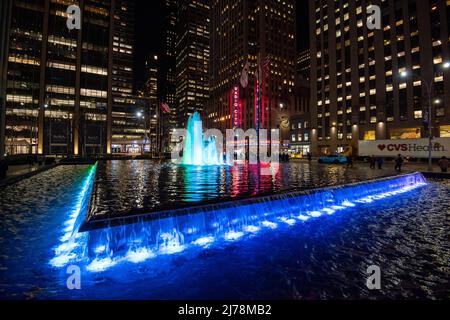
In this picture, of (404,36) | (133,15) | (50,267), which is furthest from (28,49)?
(133,15)

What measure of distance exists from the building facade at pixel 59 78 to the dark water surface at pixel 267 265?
68906 millimetres

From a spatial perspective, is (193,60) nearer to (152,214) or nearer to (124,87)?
(124,87)

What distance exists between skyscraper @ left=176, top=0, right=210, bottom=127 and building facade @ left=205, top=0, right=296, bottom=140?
2063 inches

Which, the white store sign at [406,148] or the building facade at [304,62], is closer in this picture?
the white store sign at [406,148]

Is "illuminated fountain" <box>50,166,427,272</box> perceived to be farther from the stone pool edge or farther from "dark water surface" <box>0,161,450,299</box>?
"dark water surface" <box>0,161,450,299</box>

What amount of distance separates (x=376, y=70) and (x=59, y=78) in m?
90.2

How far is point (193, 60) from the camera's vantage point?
171500 mm

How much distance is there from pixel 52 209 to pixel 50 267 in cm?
481

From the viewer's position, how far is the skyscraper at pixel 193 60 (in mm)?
172875

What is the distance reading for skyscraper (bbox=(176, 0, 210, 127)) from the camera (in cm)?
17288

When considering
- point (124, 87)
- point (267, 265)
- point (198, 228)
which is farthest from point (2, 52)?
point (124, 87)

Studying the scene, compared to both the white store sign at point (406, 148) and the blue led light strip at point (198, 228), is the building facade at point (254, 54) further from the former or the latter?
the blue led light strip at point (198, 228)

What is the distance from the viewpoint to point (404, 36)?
62.2 meters

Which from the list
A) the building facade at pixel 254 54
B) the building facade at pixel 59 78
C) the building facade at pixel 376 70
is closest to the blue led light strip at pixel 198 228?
the building facade at pixel 376 70
